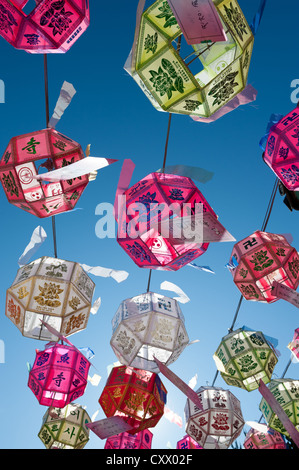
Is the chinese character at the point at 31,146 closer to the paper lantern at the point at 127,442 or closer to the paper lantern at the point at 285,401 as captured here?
the paper lantern at the point at 127,442

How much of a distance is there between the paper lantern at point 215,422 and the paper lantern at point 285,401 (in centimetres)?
37

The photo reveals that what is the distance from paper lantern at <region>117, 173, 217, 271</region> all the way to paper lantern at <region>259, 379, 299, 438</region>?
2.71m

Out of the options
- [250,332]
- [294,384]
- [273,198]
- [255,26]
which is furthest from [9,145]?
[294,384]

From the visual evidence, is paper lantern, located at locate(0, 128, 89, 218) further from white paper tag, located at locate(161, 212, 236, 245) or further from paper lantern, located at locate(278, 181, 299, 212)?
paper lantern, located at locate(278, 181, 299, 212)

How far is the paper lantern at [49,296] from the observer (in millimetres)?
3449

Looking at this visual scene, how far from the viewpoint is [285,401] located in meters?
4.76

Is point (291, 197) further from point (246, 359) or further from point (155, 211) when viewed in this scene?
point (246, 359)

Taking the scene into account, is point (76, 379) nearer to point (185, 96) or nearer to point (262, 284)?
point (262, 284)

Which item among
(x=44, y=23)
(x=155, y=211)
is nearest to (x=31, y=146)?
(x=44, y=23)

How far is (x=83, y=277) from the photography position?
385cm

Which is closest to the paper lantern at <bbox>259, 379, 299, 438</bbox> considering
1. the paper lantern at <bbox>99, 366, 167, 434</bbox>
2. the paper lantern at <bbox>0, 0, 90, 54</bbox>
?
the paper lantern at <bbox>99, 366, 167, 434</bbox>

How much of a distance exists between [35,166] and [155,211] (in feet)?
3.24

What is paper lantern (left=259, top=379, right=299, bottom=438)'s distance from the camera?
4.67 metres

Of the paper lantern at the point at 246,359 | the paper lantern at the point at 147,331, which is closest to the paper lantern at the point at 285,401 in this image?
the paper lantern at the point at 246,359
